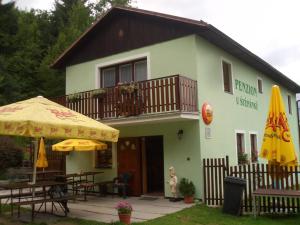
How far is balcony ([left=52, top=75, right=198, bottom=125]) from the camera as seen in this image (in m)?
12.0

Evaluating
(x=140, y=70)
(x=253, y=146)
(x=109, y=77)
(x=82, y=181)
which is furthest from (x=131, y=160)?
(x=253, y=146)

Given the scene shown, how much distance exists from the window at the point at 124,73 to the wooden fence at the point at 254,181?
457 cm

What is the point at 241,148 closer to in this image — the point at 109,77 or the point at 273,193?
the point at 109,77

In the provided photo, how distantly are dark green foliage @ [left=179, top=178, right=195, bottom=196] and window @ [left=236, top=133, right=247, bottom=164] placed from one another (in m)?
4.12

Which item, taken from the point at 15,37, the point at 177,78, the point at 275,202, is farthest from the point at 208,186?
the point at 15,37

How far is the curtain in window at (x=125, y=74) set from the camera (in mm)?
15066

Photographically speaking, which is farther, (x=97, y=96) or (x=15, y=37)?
(x=15, y=37)

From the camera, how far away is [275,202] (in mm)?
10555

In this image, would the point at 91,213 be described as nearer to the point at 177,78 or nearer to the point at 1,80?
the point at 177,78

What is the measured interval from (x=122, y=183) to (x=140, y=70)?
4.44 metres

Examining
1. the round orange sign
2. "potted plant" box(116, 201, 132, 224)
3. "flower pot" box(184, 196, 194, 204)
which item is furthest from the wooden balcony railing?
"potted plant" box(116, 201, 132, 224)

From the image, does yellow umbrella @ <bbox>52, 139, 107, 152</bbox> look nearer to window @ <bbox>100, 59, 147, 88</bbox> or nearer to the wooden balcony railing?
the wooden balcony railing

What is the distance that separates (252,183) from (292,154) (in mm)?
1442

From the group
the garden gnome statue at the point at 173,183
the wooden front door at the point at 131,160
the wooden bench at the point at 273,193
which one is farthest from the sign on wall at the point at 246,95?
the wooden bench at the point at 273,193
